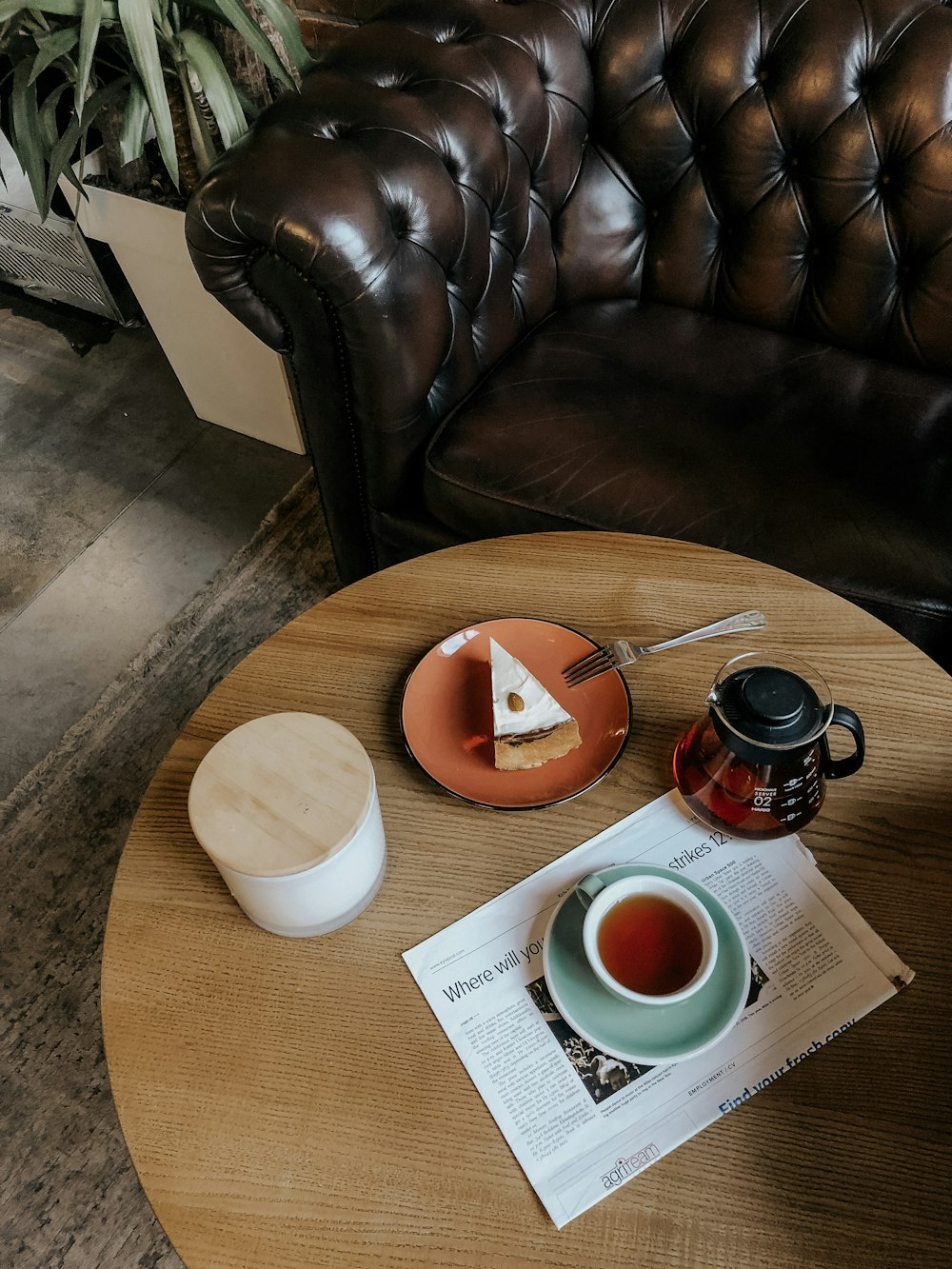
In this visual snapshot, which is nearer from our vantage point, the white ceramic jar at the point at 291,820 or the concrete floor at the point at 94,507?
the white ceramic jar at the point at 291,820

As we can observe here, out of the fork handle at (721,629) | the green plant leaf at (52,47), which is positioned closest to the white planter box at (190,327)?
the green plant leaf at (52,47)

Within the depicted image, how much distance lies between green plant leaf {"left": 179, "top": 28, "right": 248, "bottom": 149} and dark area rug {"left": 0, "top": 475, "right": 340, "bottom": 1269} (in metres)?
0.67

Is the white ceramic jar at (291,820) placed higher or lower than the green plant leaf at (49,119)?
lower

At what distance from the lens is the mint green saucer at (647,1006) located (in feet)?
2.18

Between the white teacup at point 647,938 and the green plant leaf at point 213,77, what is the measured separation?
1249mm

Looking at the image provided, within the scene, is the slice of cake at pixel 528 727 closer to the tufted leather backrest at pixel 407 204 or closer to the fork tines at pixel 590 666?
the fork tines at pixel 590 666

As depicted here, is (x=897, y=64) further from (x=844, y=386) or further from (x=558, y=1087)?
(x=558, y=1087)

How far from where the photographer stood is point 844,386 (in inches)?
52.7

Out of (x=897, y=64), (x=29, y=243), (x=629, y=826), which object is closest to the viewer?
(x=629, y=826)

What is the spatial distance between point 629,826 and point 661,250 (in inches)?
42.6

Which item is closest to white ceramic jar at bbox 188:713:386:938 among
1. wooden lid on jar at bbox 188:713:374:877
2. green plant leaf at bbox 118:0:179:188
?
wooden lid on jar at bbox 188:713:374:877

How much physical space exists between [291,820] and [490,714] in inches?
10.7

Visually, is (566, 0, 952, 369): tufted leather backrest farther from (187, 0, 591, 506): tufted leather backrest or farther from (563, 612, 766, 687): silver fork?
(563, 612, 766, 687): silver fork

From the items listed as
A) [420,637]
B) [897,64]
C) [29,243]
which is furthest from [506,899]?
[29,243]
